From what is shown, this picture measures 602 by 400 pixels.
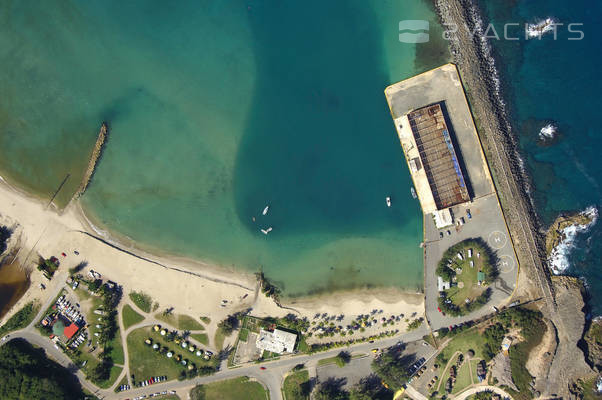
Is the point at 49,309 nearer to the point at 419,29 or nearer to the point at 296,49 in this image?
the point at 296,49

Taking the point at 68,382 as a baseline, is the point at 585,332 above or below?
below

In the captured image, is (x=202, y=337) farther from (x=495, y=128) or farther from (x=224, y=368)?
(x=495, y=128)

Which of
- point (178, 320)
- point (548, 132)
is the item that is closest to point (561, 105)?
point (548, 132)

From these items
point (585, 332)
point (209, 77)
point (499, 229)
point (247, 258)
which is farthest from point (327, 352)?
point (209, 77)

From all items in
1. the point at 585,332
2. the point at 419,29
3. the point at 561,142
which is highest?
the point at 419,29

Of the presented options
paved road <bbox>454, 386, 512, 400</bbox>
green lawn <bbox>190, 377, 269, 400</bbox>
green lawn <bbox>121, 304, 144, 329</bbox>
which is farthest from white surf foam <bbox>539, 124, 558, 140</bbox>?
green lawn <bbox>121, 304, 144, 329</bbox>

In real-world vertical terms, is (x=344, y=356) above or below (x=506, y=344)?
above
